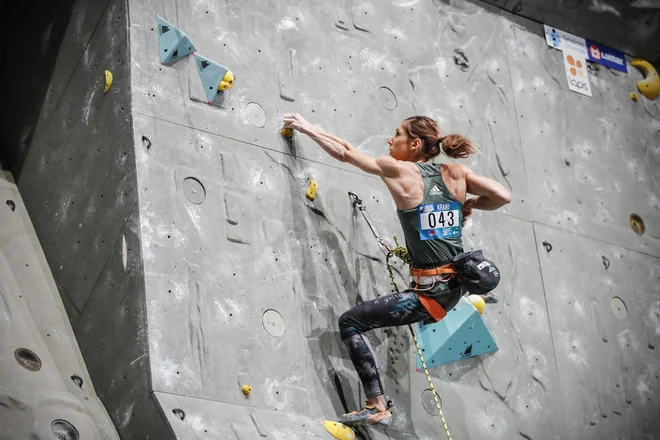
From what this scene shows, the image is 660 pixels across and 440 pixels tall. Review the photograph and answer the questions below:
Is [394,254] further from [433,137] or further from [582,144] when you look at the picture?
[582,144]

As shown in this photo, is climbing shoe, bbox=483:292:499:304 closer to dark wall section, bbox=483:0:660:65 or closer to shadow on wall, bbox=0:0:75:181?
dark wall section, bbox=483:0:660:65

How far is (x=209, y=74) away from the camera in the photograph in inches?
235

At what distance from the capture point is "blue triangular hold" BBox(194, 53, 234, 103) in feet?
19.6

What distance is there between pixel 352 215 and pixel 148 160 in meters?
1.27

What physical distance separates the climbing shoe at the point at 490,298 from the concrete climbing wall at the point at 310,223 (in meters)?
0.04

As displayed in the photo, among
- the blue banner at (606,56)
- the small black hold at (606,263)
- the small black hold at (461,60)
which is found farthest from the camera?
the blue banner at (606,56)

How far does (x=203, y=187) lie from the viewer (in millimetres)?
5746

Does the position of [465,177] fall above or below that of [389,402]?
→ above

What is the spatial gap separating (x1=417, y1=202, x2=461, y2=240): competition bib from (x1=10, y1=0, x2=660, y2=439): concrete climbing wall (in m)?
0.66

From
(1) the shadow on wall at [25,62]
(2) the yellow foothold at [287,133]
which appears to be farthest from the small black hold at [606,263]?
(1) the shadow on wall at [25,62]

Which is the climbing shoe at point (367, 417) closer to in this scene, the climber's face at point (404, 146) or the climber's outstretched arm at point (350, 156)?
the climber's outstretched arm at point (350, 156)

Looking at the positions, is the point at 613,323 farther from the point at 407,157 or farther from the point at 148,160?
the point at 148,160

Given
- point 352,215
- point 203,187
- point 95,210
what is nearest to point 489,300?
point 352,215

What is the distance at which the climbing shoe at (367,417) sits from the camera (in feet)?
18.4
